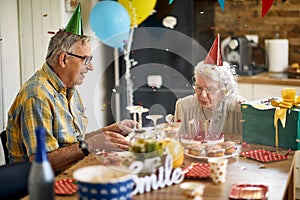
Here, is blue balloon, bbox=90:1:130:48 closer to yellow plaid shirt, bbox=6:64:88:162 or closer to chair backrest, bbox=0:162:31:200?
yellow plaid shirt, bbox=6:64:88:162

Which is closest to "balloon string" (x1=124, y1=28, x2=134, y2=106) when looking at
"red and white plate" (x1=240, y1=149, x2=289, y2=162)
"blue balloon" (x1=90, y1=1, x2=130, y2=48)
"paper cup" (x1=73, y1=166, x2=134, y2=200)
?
"blue balloon" (x1=90, y1=1, x2=130, y2=48)

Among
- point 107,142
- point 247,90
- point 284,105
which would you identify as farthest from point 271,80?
point 107,142

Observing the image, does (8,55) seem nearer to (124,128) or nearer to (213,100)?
(124,128)

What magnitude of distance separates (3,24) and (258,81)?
6.53ft

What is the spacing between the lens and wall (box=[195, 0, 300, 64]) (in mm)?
4832

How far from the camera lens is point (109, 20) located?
397 cm

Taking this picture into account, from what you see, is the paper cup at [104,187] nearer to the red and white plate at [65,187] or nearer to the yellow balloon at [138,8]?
the red and white plate at [65,187]

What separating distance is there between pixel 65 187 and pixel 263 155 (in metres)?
1.02

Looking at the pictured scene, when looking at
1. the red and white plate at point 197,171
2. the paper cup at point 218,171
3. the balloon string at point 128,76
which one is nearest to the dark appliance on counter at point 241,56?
the balloon string at point 128,76

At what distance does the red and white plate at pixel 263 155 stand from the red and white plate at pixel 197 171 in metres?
0.28

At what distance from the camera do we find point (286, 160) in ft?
8.91

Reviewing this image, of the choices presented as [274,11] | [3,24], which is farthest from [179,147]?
[274,11]

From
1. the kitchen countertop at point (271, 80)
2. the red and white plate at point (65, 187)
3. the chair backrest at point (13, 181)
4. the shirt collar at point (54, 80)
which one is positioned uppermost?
the shirt collar at point (54, 80)

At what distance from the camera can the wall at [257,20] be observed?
4832 millimetres
